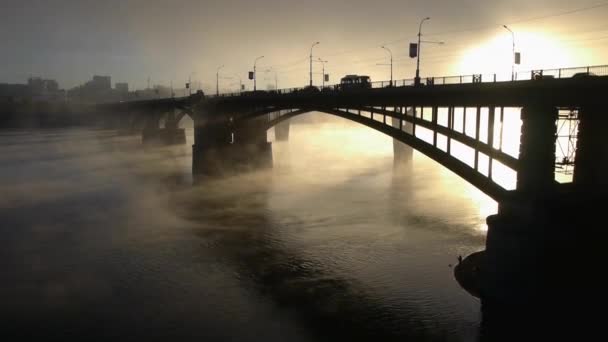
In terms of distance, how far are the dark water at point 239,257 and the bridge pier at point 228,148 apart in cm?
502

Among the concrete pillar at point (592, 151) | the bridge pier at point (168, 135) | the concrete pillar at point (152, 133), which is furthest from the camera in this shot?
the concrete pillar at point (152, 133)

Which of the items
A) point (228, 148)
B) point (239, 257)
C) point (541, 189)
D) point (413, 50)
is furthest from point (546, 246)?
point (228, 148)

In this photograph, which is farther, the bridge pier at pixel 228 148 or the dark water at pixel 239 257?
the bridge pier at pixel 228 148

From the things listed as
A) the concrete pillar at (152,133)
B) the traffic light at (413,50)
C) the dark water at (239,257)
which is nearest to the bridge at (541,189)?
the dark water at (239,257)

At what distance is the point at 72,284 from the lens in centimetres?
2831

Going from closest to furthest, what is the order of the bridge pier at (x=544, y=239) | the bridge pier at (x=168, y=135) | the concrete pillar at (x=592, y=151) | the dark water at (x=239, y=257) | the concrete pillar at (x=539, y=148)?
the bridge pier at (x=544, y=239) < the concrete pillar at (x=592, y=151) < the dark water at (x=239, y=257) < the concrete pillar at (x=539, y=148) < the bridge pier at (x=168, y=135)

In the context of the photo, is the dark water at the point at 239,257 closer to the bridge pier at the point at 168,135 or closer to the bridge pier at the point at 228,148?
the bridge pier at the point at 228,148

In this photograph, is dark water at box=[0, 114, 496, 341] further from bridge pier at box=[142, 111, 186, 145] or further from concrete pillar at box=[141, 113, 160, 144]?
concrete pillar at box=[141, 113, 160, 144]

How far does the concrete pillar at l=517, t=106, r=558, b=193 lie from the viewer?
23.6m

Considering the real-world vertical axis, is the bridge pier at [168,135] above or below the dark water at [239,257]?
above

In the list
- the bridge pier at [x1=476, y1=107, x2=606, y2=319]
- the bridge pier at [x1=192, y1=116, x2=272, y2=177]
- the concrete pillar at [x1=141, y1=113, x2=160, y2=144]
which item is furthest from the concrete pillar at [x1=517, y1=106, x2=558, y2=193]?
the concrete pillar at [x1=141, y1=113, x2=160, y2=144]

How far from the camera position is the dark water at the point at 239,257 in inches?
916

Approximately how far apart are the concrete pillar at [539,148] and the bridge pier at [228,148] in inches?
2054

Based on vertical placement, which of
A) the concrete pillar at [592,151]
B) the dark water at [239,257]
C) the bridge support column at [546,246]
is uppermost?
the concrete pillar at [592,151]
